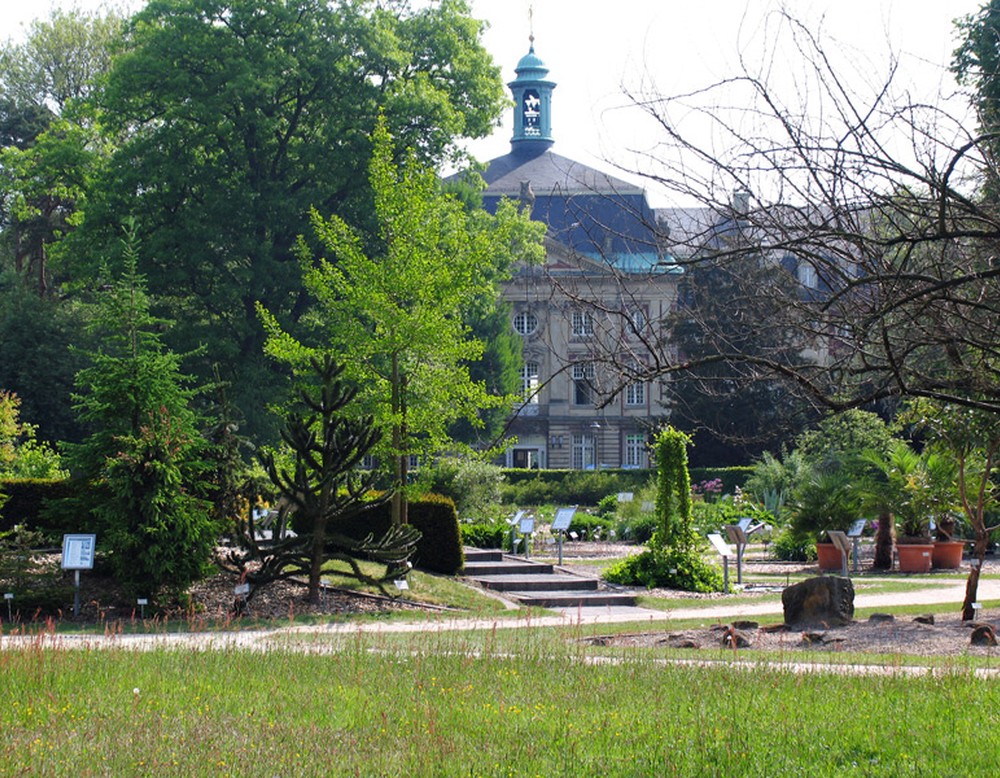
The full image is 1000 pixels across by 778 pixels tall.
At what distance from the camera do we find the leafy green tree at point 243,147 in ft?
116

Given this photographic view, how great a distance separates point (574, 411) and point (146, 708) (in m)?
78.5

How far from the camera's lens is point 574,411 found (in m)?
86.2

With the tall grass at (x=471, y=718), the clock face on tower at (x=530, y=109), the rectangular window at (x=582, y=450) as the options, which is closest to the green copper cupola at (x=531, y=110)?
the clock face on tower at (x=530, y=109)

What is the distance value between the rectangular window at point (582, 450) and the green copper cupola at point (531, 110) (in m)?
19.0

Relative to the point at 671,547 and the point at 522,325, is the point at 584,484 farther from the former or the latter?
the point at 522,325

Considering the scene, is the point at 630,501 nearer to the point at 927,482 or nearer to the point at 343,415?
the point at 927,482

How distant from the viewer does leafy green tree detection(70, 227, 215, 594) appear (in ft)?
52.3

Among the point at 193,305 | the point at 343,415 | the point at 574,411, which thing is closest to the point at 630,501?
the point at 193,305

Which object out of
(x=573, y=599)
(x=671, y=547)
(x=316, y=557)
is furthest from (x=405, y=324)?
(x=671, y=547)

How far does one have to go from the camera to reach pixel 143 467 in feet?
52.5

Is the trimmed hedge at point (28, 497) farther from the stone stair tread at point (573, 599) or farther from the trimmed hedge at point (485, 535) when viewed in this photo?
the trimmed hedge at point (485, 535)

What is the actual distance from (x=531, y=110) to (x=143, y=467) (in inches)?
3014

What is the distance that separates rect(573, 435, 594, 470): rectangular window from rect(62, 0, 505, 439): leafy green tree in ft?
160

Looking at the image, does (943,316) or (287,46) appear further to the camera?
(287,46)
